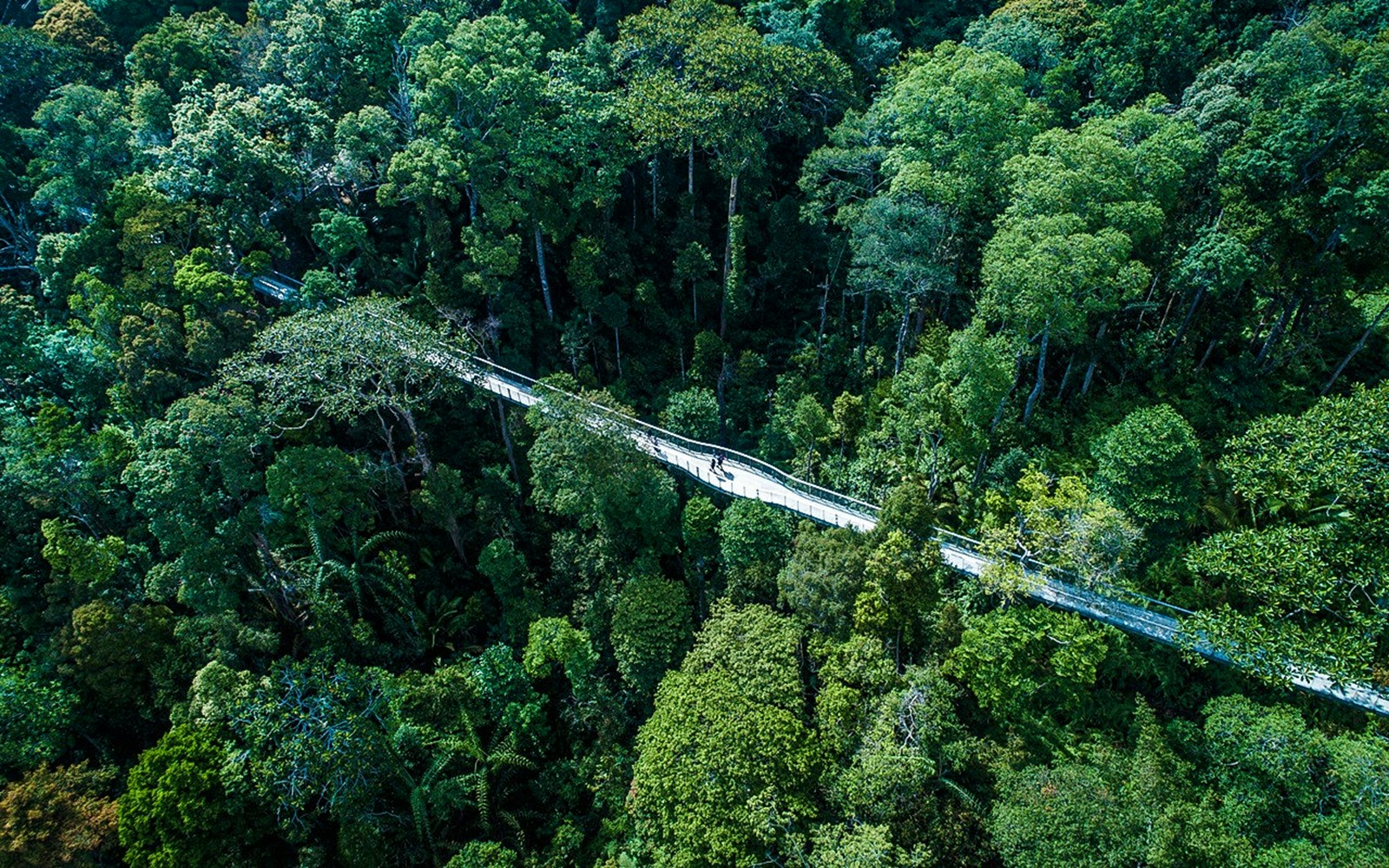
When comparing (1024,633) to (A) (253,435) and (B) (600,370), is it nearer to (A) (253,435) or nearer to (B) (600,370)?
(B) (600,370)

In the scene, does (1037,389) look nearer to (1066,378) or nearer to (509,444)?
(1066,378)

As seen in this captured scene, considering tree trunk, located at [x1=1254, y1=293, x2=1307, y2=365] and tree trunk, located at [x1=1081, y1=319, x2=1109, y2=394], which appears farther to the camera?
tree trunk, located at [x1=1081, y1=319, x2=1109, y2=394]

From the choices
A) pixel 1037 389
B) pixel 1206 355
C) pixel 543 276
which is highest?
pixel 1206 355

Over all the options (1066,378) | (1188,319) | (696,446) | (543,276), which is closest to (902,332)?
(1066,378)

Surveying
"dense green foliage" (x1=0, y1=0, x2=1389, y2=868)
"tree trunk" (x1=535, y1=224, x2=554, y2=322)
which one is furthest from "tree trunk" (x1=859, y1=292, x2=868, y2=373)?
"tree trunk" (x1=535, y1=224, x2=554, y2=322)

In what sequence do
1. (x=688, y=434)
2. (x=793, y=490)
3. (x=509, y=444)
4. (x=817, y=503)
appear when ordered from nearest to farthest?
(x=817, y=503)
(x=793, y=490)
(x=688, y=434)
(x=509, y=444)

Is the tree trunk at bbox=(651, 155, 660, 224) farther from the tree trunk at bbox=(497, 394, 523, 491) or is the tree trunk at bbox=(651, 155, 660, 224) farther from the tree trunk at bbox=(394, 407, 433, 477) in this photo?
the tree trunk at bbox=(394, 407, 433, 477)
